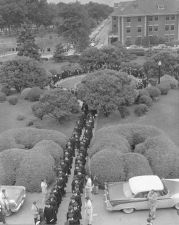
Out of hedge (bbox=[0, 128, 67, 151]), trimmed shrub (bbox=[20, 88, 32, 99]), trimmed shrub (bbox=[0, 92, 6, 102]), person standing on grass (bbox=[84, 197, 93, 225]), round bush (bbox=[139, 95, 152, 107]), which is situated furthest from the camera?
trimmed shrub (bbox=[20, 88, 32, 99])

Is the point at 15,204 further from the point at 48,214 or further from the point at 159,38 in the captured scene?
the point at 159,38

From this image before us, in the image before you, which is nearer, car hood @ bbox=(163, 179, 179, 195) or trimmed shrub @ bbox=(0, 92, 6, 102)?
car hood @ bbox=(163, 179, 179, 195)

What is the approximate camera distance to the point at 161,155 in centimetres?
1994

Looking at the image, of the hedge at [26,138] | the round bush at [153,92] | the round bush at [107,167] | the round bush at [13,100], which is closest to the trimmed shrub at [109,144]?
the round bush at [107,167]

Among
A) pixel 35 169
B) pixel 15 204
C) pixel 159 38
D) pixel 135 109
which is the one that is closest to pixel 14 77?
pixel 135 109

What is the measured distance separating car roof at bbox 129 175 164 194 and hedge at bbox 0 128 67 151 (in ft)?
22.6

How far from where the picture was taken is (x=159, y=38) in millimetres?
69750

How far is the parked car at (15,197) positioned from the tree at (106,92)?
11.6 m

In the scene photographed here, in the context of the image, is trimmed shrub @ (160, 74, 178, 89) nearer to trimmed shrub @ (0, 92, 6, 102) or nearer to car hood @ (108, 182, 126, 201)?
trimmed shrub @ (0, 92, 6, 102)

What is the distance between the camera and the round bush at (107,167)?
1855 cm

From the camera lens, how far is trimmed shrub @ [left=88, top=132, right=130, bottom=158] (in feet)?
68.8

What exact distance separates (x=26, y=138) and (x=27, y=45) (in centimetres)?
3062

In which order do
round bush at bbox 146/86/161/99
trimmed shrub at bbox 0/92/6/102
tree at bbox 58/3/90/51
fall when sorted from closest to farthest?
round bush at bbox 146/86/161/99, trimmed shrub at bbox 0/92/6/102, tree at bbox 58/3/90/51

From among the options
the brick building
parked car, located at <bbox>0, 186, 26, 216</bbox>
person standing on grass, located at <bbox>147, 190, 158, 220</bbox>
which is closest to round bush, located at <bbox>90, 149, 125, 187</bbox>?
person standing on grass, located at <bbox>147, 190, 158, 220</bbox>
